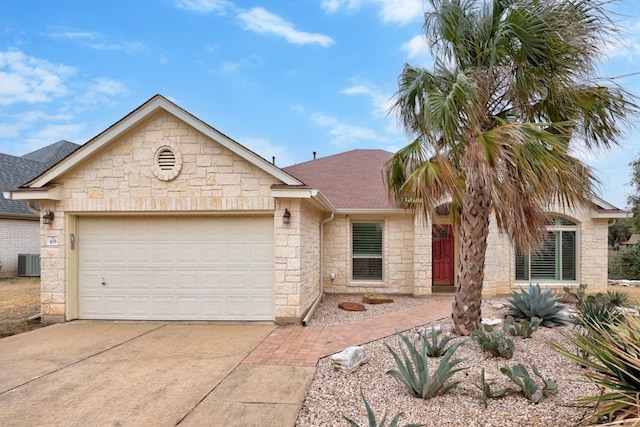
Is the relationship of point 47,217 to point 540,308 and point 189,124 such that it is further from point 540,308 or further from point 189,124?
point 540,308

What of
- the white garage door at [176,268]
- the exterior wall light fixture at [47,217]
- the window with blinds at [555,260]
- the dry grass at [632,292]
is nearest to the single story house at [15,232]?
the exterior wall light fixture at [47,217]

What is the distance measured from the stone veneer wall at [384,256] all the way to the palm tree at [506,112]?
16.7 feet

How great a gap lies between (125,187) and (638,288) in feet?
59.3

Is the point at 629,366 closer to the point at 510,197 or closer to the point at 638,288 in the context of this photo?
the point at 510,197

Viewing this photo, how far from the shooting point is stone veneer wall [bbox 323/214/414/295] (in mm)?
11852

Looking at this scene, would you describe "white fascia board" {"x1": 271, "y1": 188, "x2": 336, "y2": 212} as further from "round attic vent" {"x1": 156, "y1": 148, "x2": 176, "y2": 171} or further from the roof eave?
the roof eave

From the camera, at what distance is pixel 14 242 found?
17391mm

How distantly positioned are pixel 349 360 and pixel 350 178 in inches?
401

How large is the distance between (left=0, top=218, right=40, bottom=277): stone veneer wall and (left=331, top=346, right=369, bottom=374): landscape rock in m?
19.0

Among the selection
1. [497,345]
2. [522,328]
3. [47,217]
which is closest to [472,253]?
[522,328]

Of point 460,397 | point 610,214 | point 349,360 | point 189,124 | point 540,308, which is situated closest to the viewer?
point 460,397

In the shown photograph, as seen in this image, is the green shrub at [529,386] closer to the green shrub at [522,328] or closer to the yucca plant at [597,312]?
the green shrub at [522,328]

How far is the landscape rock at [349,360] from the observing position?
4996mm

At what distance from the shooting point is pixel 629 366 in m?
3.05
